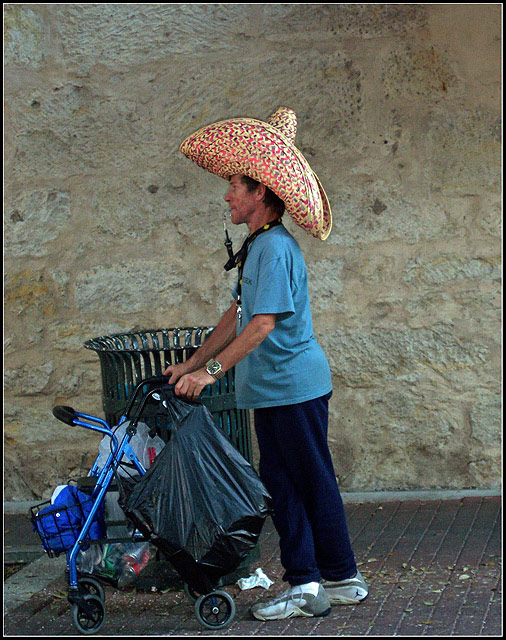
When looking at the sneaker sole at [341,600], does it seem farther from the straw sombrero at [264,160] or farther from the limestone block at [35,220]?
the limestone block at [35,220]


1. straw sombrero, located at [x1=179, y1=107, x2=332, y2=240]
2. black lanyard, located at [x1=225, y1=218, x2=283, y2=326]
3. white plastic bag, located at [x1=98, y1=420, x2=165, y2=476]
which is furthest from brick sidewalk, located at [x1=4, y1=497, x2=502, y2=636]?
straw sombrero, located at [x1=179, y1=107, x2=332, y2=240]

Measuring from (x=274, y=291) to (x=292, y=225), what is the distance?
6.34 feet

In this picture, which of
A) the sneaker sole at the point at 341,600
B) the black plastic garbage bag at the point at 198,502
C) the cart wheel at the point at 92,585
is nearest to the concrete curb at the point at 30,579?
the cart wheel at the point at 92,585

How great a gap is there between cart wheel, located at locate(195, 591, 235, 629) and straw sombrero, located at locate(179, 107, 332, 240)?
1.44 meters

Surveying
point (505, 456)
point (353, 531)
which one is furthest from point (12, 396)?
point (505, 456)

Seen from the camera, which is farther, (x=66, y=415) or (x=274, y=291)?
(x=66, y=415)

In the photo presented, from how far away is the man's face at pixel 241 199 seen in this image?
357 centimetres

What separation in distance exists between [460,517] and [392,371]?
88 cm

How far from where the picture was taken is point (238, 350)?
11.1 ft

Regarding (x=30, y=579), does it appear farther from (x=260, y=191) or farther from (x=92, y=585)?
(x=260, y=191)

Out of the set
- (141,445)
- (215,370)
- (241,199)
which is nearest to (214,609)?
(141,445)

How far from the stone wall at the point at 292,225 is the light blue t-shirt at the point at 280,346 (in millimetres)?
1688

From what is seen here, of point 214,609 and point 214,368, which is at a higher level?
A: point 214,368

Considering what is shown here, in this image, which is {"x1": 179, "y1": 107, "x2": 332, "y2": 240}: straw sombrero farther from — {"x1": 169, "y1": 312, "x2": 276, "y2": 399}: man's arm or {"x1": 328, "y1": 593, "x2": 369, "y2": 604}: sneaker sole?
{"x1": 328, "y1": 593, "x2": 369, "y2": 604}: sneaker sole
